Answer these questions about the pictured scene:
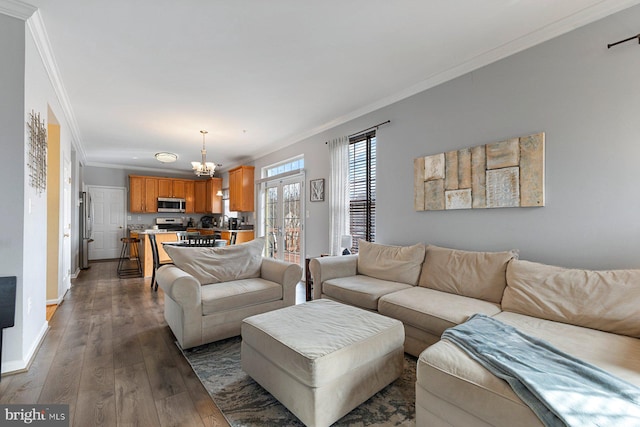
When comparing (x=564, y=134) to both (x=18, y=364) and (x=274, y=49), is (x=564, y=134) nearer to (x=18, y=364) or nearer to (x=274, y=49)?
(x=274, y=49)

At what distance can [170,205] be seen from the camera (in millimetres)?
8797

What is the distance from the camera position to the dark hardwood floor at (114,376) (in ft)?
5.77

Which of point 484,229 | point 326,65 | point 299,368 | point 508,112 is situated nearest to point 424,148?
point 508,112

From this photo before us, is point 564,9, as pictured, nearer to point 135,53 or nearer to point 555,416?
point 555,416

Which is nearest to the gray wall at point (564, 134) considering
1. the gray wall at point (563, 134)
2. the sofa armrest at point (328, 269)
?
the gray wall at point (563, 134)

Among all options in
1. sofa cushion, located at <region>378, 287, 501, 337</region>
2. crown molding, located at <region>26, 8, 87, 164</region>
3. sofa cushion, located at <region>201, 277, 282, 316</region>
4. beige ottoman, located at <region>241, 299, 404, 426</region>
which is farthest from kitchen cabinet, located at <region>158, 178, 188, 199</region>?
sofa cushion, located at <region>378, 287, 501, 337</region>

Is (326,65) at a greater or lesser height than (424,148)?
greater

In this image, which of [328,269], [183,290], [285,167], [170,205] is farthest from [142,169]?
[328,269]

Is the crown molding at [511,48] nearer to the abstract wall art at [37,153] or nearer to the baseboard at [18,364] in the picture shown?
the abstract wall art at [37,153]

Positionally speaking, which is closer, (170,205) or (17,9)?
(17,9)

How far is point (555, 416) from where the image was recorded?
1.11 meters

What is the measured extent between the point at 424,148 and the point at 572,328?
219 cm

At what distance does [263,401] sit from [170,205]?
26.9 feet

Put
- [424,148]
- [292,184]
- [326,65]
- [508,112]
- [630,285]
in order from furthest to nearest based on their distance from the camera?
[292,184] < [424,148] < [326,65] < [508,112] < [630,285]
